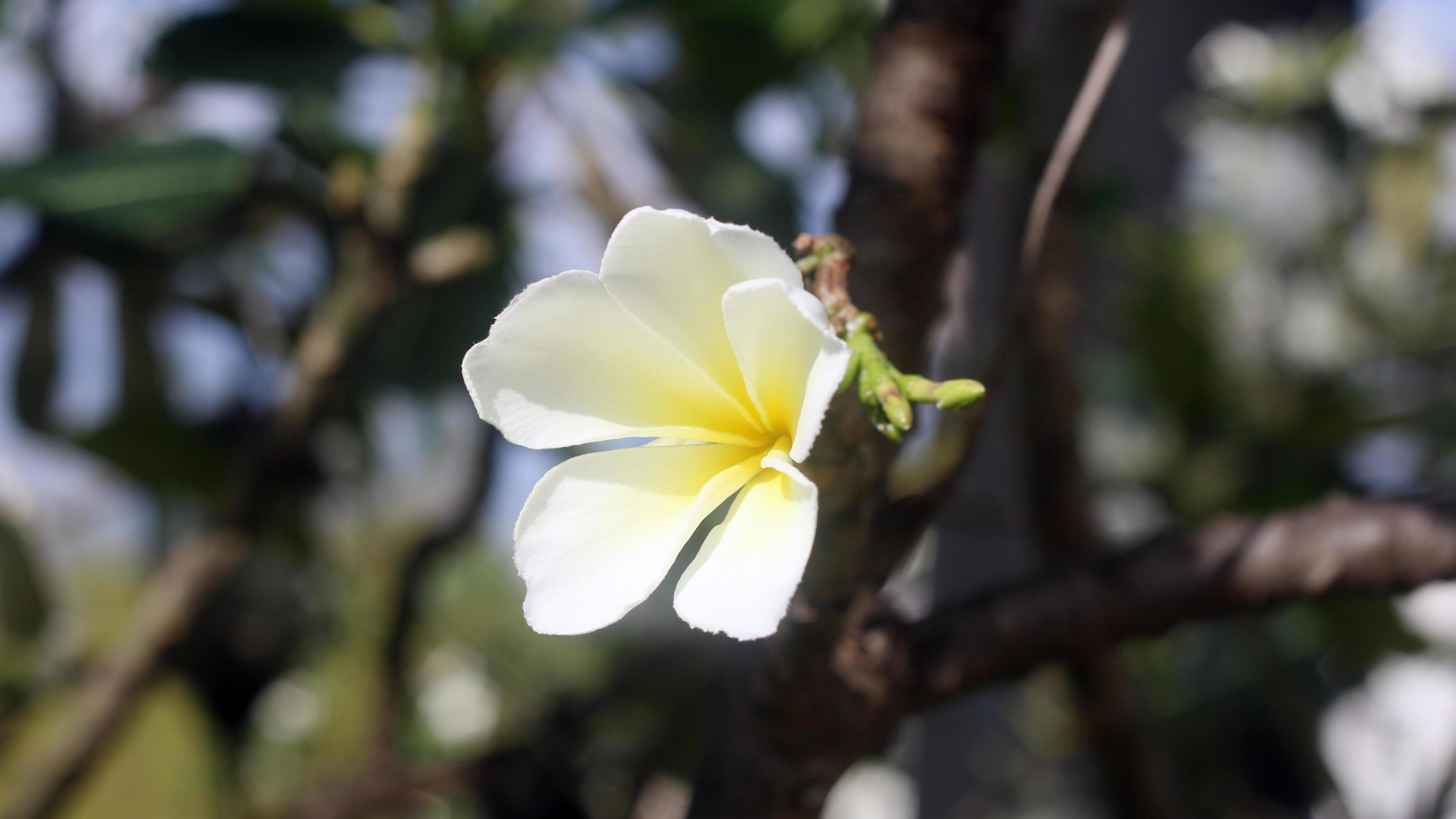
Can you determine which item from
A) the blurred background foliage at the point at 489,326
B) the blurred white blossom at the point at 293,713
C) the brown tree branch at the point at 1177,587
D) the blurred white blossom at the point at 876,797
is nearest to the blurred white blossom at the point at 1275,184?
the blurred background foliage at the point at 489,326

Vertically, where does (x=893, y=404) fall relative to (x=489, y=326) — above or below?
above

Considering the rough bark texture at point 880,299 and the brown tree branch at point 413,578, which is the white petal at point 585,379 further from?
the brown tree branch at point 413,578

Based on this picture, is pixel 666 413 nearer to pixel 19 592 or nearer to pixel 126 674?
pixel 126 674

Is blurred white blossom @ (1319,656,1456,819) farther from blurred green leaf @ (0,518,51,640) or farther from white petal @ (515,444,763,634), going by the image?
blurred green leaf @ (0,518,51,640)

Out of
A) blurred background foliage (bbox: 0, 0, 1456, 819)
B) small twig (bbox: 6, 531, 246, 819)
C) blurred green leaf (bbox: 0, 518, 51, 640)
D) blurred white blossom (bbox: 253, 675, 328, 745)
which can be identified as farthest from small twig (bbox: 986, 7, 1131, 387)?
blurred white blossom (bbox: 253, 675, 328, 745)

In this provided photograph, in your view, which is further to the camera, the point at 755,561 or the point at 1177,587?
the point at 1177,587

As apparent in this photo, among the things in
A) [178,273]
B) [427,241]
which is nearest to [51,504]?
[178,273]

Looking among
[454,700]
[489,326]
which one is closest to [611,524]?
[489,326]

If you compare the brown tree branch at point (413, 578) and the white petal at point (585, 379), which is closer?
the white petal at point (585, 379)
